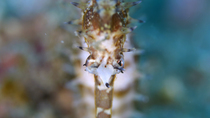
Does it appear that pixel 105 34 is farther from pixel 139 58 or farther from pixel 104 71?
pixel 139 58

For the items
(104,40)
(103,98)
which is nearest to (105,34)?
(104,40)

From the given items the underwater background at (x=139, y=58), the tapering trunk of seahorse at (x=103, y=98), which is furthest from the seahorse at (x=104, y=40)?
the underwater background at (x=139, y=58)

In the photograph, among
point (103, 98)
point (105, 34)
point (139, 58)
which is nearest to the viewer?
point (105, 34)

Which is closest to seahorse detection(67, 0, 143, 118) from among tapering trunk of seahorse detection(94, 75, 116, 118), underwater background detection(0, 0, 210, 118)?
tapering trunk of seahorse detection(94, 75, 116, 118)

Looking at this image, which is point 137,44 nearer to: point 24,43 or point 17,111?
point 24,43

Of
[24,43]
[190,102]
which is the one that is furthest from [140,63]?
[24,43]

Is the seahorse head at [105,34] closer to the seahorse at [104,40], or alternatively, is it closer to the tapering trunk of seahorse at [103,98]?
the seahorse at [104,40]
